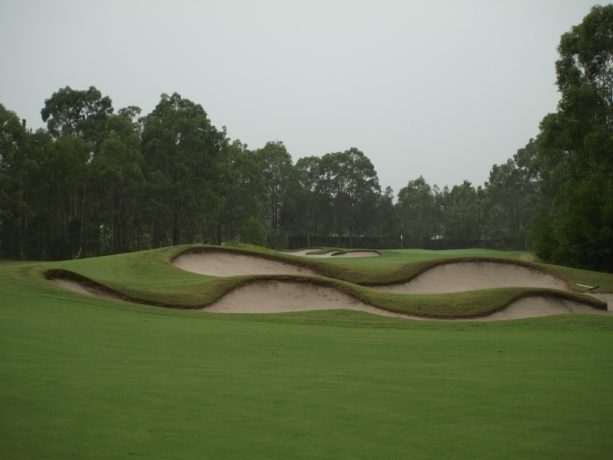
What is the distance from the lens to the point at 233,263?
30812 mm

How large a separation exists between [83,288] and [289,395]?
15.7 m

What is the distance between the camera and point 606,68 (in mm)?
42031

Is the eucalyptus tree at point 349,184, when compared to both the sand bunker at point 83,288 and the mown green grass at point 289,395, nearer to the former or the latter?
the sand bunker at point 83,288

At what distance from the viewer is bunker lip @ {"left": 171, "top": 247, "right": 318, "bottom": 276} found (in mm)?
29844

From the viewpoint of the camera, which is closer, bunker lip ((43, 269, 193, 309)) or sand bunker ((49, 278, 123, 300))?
bunker lip ((43, 269, 193, 309))

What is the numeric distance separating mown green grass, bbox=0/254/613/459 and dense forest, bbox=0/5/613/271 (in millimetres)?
22833

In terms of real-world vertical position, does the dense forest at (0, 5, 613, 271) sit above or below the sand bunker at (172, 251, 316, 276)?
above

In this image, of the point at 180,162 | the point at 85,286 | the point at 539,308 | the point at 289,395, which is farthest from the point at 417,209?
the point at 289,395

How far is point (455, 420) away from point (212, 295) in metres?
16.1

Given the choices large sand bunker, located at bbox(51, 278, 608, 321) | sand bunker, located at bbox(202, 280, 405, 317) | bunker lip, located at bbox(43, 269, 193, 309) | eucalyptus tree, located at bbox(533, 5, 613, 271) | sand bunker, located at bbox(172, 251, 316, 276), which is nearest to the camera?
bunker lip, located at bbox(43, 269, 193, 309)

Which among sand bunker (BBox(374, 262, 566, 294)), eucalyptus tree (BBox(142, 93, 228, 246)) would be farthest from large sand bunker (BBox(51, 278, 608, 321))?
eucalyptus tree (BBox(142, 93, 228, 246))

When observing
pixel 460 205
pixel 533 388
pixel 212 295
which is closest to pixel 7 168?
pixel 212 295

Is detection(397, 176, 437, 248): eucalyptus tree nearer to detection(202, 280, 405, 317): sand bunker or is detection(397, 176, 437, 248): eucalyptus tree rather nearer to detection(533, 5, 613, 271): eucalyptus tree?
detection(533, 5, 613, 271): eucalyptus tree

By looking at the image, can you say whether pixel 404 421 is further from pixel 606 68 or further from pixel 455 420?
pixel 606 68
